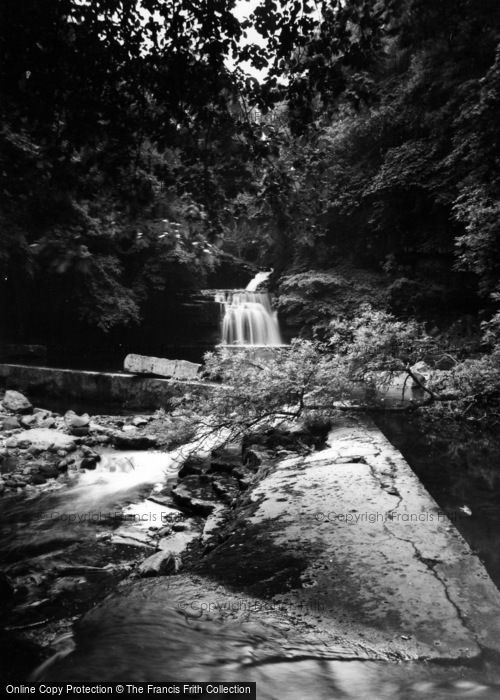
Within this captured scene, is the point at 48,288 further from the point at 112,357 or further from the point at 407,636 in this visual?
the point at 407,636

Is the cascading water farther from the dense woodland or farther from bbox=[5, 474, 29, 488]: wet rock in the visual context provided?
bbox=[5, 474, 29, 488]: wet rock

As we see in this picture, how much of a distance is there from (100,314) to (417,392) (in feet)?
37.8

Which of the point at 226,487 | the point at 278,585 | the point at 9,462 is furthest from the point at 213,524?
the point at 9,462

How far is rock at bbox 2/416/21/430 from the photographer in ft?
25.0

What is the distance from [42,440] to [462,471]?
631 centimetres

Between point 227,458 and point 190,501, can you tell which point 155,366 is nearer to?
point 227,458

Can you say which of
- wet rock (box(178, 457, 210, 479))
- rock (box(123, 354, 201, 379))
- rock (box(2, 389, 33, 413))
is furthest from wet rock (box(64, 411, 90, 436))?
wet rock (box(178, 457, 210, 479))

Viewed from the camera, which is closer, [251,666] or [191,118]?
[251,666]

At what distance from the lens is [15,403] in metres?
8.94

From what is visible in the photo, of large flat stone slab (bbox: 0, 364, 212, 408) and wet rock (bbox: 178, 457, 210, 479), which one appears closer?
wet rock (bbox: 178, 457, 210, 479)

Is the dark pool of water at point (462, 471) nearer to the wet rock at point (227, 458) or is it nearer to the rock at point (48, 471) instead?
the wet rock at point (227, 458)

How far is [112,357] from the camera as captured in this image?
1634 cm

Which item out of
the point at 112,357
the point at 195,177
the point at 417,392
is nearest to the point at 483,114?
the point at 417,392

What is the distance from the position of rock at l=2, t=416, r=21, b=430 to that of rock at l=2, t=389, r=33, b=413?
2.74 feet
